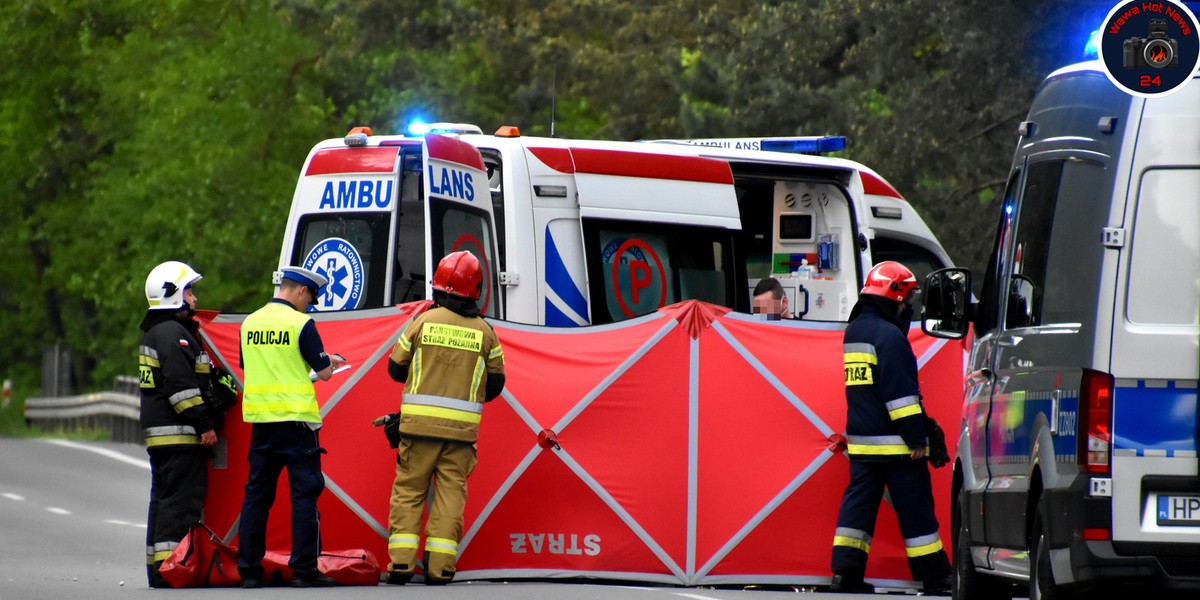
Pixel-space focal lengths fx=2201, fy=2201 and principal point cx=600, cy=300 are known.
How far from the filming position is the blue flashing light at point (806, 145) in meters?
16.8

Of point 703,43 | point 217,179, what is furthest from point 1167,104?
point 217,179

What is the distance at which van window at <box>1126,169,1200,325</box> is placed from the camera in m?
7.78

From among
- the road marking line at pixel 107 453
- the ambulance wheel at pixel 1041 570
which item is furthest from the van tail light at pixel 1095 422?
the road marking line at pixel 107 453

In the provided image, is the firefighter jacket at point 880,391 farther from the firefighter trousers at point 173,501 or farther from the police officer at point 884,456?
the firefighter trousers at point 173,501

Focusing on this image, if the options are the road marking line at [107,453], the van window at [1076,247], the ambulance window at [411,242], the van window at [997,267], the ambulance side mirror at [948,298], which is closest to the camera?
the van window at [1076,247]

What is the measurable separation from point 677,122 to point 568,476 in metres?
26.3

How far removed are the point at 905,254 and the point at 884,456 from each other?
17.0 ft

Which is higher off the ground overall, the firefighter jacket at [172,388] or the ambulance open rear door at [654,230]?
the ambulance open rear door at [654,230]

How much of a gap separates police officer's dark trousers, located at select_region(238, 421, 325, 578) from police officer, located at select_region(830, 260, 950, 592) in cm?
284

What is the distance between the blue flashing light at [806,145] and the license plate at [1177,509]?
920 centimetres

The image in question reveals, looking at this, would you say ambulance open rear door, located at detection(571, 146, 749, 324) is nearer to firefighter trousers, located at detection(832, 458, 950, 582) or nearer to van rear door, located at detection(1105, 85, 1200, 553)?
firefighter trousers, located at detection(832, 458, 950, 582)

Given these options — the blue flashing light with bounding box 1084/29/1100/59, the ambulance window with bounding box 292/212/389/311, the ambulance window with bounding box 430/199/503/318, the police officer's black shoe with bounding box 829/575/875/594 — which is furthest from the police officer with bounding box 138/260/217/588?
the blue flashing light with bounding box 1084/29/1100/59

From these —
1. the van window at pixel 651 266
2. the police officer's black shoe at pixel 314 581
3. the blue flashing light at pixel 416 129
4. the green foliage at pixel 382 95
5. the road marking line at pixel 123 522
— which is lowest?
the road marking line at pixel 123 522

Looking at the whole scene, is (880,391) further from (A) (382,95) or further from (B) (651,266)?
(A) (382,95)
